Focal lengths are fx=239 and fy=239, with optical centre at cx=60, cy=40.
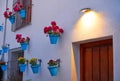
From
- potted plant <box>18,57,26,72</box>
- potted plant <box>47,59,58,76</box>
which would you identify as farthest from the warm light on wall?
potted plant <box>18,57,26,72</box>

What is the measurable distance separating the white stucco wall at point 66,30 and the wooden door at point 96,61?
199 mm

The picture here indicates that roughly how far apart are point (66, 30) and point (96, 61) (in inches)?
43.8

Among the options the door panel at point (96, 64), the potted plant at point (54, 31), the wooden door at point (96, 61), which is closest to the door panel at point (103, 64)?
the wooden door at point (96, 61)

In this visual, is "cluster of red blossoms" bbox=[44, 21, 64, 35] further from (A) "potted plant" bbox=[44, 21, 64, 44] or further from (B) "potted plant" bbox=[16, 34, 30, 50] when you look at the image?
(B) "potted plant" bbox=[16, 34, 30, 50]

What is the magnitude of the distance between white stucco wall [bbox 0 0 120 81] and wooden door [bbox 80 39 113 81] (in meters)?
0.20

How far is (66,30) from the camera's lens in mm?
5535

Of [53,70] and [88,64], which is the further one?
[53,70]

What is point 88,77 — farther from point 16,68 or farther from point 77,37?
point 16,68

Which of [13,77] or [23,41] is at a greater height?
[23,41]

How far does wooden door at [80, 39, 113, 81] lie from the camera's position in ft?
15.0

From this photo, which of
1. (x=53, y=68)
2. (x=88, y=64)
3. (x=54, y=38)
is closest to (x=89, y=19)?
(x=88, y=64)

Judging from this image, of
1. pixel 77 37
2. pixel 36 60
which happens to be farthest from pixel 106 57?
pixel 36 60

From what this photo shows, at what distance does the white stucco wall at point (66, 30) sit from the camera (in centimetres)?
426

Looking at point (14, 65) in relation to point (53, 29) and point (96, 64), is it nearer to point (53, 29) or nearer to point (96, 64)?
point (53, 29)
